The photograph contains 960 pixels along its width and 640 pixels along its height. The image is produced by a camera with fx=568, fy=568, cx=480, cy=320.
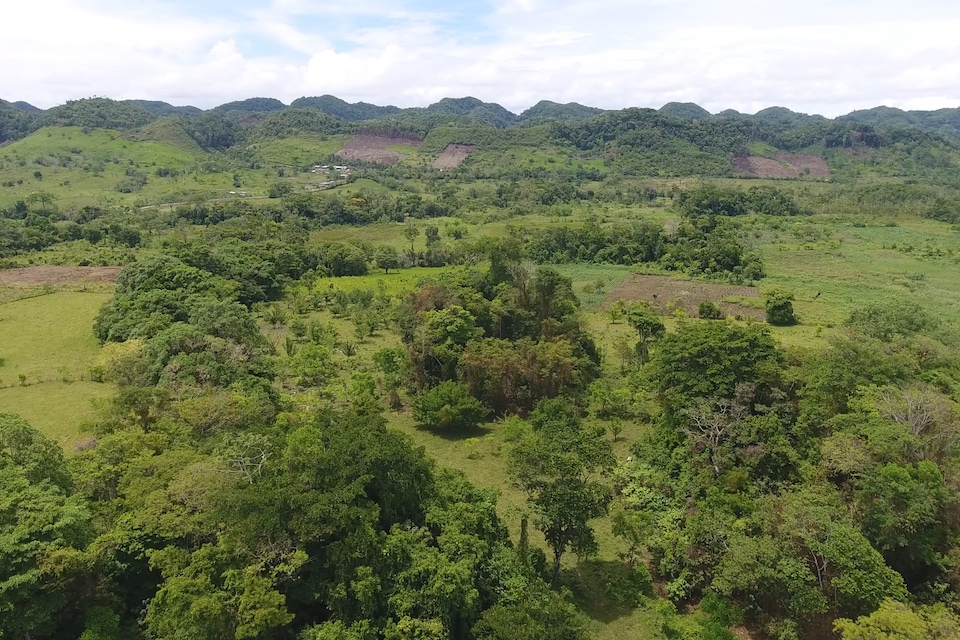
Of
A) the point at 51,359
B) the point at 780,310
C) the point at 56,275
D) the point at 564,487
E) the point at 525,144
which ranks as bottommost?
the point at 780,310

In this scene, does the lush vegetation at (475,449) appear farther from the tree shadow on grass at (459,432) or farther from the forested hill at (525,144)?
the forested hill at (525,144)

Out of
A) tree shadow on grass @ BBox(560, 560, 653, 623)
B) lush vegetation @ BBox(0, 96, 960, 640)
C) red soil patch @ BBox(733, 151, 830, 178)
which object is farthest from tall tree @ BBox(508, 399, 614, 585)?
red soil patch @ BBox(733, 151, 830, 178)

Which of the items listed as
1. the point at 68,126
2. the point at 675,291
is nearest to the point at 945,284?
the point at 675,291

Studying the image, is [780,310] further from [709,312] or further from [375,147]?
[375,147]

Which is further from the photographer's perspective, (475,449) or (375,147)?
(375,147)

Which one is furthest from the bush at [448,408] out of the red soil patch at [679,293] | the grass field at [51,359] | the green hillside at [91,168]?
the green hillside at [91,168]

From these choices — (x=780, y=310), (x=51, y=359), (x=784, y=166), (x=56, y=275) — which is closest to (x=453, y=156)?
(x=784, y=166)

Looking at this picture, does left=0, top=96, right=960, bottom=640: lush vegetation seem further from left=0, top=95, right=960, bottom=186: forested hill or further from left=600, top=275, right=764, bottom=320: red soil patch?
left=0, top=95, right=960, bottom=186: forested hill
